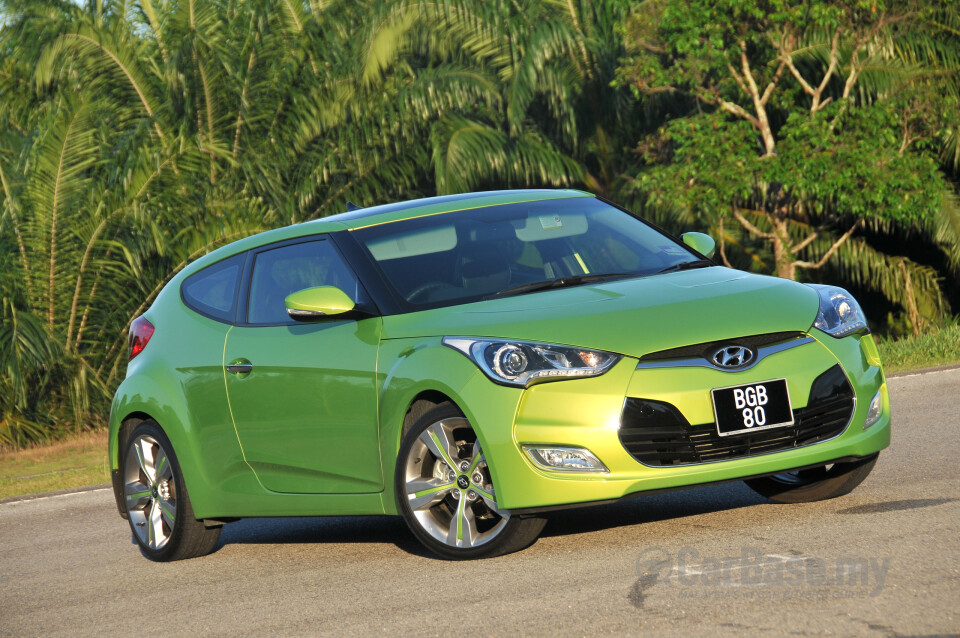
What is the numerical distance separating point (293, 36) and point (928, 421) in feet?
50.2

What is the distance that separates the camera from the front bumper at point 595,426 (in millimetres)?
5723

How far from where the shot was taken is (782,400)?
5.89 m

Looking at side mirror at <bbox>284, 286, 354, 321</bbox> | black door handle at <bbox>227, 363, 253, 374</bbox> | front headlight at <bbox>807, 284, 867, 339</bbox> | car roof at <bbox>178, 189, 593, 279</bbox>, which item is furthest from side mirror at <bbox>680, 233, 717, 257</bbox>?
black door handle at <bbox>227, 363, 253, 374</bbox>

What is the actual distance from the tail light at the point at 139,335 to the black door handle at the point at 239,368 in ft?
3.33

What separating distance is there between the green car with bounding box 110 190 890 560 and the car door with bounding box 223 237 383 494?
1 cm

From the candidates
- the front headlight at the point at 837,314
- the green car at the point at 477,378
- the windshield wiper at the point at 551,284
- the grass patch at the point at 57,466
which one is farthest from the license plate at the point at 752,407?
the grass patch at the point at 57,466

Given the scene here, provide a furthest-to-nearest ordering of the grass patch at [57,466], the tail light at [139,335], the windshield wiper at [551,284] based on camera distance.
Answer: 1. the grass patch at [57,466]
2. the tail light at [139,335]
3. the windshield wiper at [551,284]

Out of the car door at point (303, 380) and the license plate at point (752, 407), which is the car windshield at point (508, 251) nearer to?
the car door at point (303, 380)

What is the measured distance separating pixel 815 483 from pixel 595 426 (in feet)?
5.47

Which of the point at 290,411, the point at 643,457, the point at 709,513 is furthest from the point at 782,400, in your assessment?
the point at 290,411

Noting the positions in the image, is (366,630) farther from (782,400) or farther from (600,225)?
(600,225)

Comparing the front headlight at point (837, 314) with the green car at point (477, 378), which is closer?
the green car at point (477, 378)

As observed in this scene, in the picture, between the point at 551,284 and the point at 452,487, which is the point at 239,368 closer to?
the point at 452,487

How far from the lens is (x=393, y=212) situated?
287 inches
